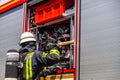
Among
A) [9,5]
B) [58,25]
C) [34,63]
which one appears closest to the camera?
[34,63]

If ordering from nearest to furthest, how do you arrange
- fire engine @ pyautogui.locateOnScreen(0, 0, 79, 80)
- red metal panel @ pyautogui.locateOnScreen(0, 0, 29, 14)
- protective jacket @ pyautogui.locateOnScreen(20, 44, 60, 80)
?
1. fire engine @ pyautogui.locateOnScreen(0, 0, 79, 80)
2. protective jacket @ pyautogui.locateOnScreen(20, 44, 60, 80)
3. red metal panel @ pyautogui.locateOnScreen(0, 0, 29, 14)

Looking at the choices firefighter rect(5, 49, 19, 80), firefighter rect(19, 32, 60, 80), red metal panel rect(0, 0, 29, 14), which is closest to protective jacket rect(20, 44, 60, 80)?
firefighter rect(19, 32, 60, 80)

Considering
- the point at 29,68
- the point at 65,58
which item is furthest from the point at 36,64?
the point at 65,58

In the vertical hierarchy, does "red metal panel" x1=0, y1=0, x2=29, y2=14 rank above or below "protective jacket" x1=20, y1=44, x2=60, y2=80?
above

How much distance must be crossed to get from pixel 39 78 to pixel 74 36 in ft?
2.55

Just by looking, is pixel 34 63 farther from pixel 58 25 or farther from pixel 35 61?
pixel 58 25

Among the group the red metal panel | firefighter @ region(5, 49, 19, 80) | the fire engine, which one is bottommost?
firefighter @ region(5, 49, 19, 80)

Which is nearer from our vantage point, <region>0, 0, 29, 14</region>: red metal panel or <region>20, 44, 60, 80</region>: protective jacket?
<region>20, 44, 60, 80</region>: protective jacket

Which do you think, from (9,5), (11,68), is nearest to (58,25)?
(11,68)

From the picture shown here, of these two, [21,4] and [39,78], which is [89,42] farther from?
[21,4]

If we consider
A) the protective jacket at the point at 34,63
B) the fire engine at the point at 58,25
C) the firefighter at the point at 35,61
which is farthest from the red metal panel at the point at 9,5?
the protective jacket at the point at 34,63

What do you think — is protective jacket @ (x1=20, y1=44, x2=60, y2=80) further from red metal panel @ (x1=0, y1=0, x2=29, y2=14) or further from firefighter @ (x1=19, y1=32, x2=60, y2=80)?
red metal panel @ (x1=0, y1=0, x2=29, y2=14)

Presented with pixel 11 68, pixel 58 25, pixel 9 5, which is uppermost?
pixel 9 5

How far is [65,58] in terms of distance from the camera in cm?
477
